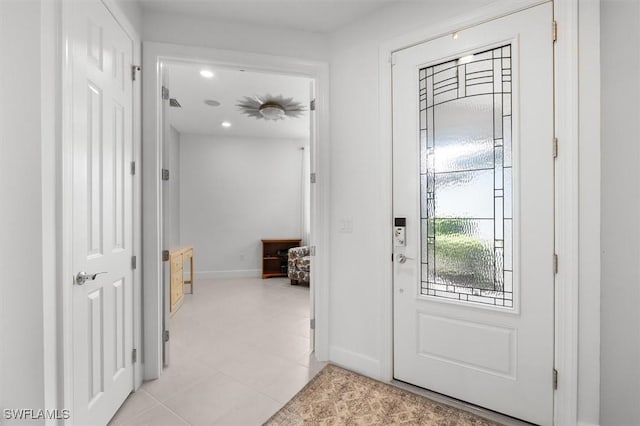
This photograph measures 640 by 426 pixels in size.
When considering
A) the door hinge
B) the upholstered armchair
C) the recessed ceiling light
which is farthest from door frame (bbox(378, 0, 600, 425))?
the upholstered armchair

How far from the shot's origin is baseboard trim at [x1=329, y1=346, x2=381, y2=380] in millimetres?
2281

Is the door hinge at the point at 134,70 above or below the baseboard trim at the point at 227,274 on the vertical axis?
above

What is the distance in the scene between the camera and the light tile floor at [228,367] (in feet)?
6.22

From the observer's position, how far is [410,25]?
7.07ft

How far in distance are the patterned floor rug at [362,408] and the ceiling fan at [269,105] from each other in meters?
3.46

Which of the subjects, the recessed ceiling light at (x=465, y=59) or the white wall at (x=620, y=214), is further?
the recessed ceiling light at (x=465, y=59)

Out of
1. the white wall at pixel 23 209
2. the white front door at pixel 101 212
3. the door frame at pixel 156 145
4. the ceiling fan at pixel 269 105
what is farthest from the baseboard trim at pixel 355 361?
the ceiling fan at pixel 269 105

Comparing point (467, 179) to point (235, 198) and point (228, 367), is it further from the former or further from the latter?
point (235, 198)

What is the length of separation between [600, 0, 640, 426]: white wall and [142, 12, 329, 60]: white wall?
6.00 feet

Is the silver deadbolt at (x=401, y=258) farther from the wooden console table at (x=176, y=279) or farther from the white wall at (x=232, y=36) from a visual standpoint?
the wooden console table at (x=176, y=279)

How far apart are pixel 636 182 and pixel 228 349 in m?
3.02

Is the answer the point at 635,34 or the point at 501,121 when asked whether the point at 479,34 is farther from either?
the point at 635,34

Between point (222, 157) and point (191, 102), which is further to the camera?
point (222, 157)

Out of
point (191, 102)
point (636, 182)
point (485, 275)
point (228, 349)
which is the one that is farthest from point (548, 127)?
point (191, 102)
